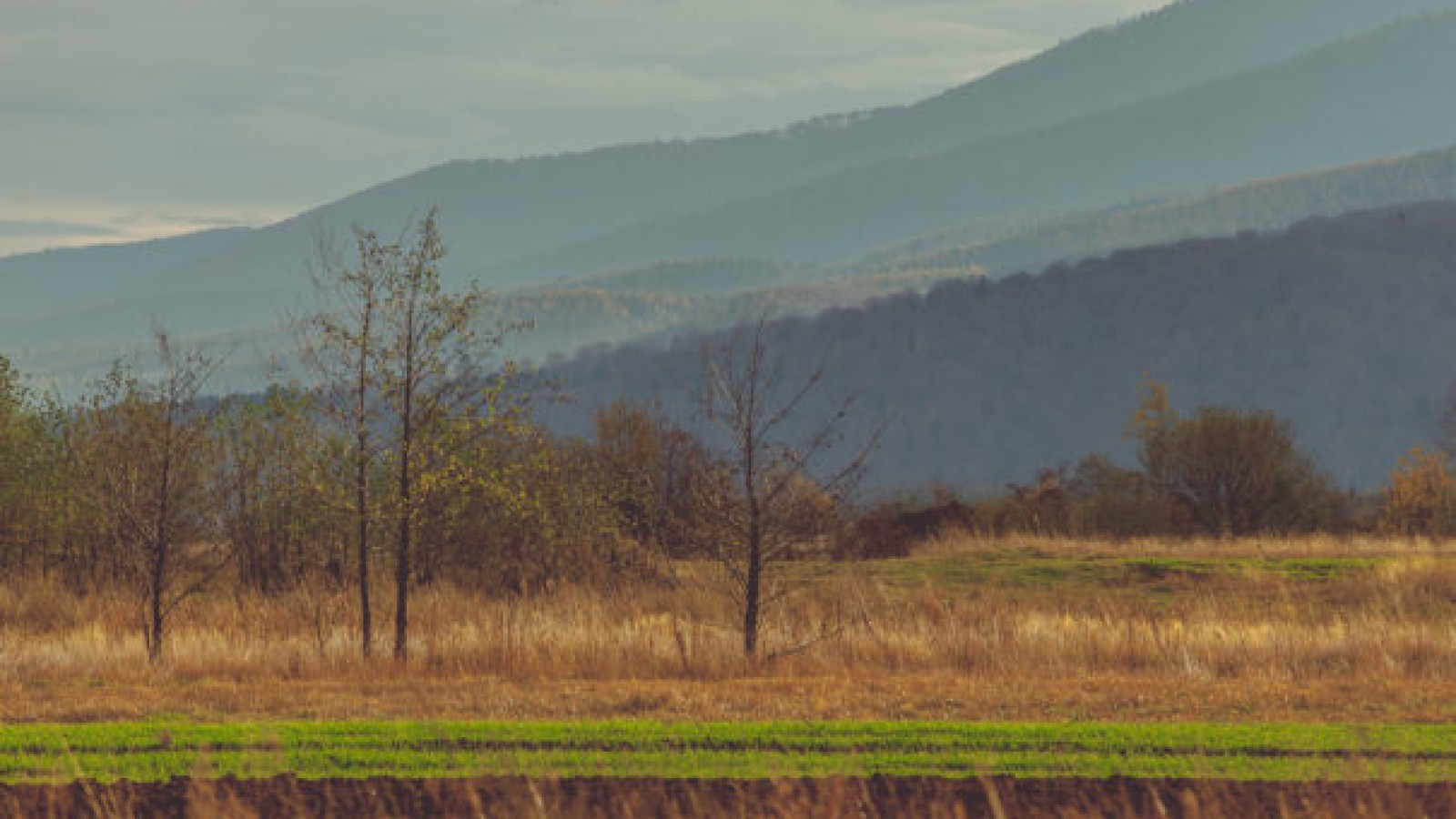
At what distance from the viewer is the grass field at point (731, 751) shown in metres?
10.3

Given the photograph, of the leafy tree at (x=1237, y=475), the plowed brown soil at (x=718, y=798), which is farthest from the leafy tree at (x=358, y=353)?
the leafy tree at (x=1237, y=475)

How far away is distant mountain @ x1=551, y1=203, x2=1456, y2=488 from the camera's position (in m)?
168

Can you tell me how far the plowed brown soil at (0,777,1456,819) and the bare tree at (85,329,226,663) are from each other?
24.6 ft

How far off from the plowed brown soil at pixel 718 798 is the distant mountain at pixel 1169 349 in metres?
158

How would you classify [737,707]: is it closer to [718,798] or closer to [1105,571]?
[718,798]

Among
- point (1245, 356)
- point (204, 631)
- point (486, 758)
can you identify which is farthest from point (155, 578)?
point (1245, 356)

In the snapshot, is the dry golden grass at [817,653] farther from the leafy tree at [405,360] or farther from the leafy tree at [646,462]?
the leafy tree at [646,462]

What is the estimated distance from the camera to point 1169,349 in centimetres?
17750

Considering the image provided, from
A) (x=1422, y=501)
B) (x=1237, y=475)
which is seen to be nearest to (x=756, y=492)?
(x=1237, y=475)

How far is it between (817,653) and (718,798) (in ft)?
22.7

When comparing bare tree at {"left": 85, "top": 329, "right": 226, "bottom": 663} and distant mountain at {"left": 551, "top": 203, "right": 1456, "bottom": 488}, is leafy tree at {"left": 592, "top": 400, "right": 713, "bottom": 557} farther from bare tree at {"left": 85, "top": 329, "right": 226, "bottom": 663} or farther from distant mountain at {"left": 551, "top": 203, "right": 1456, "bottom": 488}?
distant mountain at {"left": 551, "top": 203, "right": 1456, "bottom": 488}

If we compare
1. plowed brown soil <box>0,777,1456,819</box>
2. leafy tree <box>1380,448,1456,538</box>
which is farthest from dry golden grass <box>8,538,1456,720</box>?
leafy tree <box>1380,448,1456,538</box>

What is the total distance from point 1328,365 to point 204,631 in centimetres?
17062

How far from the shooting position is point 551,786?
10.0 meters
